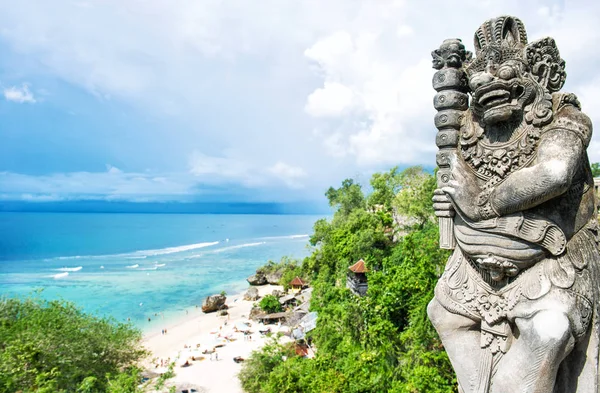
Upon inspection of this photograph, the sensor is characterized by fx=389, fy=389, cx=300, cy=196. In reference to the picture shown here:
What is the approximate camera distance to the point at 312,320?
21.4 metres

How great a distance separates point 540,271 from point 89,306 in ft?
136

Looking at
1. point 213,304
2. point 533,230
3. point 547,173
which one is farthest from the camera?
point 213,304

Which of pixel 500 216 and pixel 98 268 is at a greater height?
pixel 500 216

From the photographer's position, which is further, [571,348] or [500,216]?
[500,216]

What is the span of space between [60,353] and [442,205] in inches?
543

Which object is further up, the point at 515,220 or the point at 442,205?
the point at 442,205

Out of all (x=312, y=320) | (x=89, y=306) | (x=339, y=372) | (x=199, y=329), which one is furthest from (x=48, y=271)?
(x=339, y=372)

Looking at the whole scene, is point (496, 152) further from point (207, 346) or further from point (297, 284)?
point (297, 284)

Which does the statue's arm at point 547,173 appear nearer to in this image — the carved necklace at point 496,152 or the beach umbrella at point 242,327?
the carved necklace at point 496,152

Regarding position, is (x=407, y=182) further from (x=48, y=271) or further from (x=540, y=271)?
(x=48, y=271)

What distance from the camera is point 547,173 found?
11.0 feet

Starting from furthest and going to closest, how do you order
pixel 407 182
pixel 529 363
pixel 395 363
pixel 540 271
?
pixel 407 182 → pixel 395 363 → pixel 540 271 → pixel 529 363

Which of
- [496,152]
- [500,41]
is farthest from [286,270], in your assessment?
[500,41]

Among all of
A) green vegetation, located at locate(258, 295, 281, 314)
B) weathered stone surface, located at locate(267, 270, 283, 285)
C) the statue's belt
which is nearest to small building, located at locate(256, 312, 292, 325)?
green vegetation, located at locate(258, 295, 281, 314)
